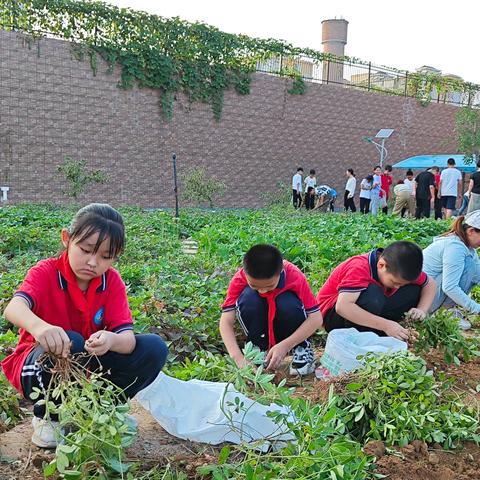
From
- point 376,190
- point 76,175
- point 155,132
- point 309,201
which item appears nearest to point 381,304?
point 76,175

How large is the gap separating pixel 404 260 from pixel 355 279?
0.26m

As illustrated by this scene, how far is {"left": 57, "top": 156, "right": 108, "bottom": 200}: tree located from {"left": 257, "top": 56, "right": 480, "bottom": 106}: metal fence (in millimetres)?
6658

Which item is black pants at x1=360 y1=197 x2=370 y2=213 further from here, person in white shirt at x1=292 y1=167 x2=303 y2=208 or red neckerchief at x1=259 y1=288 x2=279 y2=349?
red neckerchief at x1=259 y1=288 x2=279 y2=349

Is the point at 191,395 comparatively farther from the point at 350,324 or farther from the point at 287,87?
the point at 287,87

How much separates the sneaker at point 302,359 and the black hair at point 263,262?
0.51 m

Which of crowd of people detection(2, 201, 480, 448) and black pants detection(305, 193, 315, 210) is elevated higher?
Answer: crowd of people detection(2, 201, 480, 448)

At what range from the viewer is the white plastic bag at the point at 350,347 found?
8.23ft

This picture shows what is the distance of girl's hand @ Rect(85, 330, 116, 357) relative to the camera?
1.81 m

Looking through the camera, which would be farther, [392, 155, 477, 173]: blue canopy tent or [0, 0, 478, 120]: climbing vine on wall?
[392, 155, 477, 173]: blue canopy tent

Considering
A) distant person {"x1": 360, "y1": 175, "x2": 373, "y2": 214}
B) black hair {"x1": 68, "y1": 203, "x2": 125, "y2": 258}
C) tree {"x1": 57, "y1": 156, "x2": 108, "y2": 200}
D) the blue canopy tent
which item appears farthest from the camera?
the blue canopy tent

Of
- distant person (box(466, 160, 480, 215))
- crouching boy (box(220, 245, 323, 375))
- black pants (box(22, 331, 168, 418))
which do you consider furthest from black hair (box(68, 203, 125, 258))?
distant person (box(466, 160, 480, 215))

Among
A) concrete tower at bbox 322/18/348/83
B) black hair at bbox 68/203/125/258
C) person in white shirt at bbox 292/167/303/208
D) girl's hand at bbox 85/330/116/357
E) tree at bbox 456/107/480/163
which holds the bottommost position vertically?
person in white shirt at bbox 292/167/303/208

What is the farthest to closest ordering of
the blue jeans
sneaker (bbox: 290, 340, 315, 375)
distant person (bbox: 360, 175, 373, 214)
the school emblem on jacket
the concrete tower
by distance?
1. the concrete tower
2. distant person (bbox: 360, 175, 373, 214)
3. the blue jeans
4. sneaker (bbox: 290, 340, 315, 375)
5. the school emblem on jacket

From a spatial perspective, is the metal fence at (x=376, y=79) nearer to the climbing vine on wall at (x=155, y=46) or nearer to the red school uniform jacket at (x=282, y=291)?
the climbing vine on wall at (x=155, y=46)
